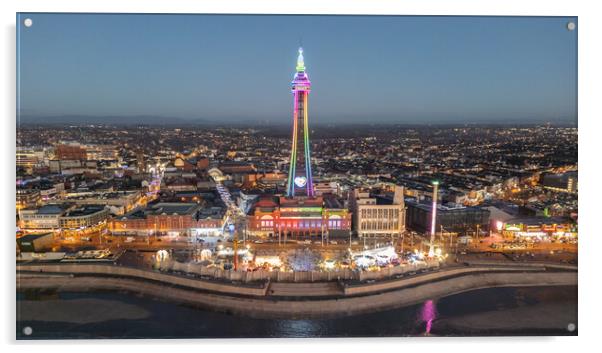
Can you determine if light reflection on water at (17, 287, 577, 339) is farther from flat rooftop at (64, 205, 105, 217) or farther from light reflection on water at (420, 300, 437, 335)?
flat rooftop at (64, 205, 105, 217)

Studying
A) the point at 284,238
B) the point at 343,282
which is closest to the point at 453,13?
the point at 343,282

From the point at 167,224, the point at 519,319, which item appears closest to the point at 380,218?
the point at 519,319

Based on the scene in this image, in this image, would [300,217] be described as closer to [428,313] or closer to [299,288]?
[299,288]

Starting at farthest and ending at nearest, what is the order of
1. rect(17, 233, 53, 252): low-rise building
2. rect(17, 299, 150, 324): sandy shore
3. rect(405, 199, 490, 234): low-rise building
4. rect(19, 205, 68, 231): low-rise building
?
rect(405, 199, 490, 234): low-rise building → rect(19, 205, 68, 231): low-rise building → rect(17, 233, 53, 252): low-rise building → rect(17, 299, 150, 324): sandy shore

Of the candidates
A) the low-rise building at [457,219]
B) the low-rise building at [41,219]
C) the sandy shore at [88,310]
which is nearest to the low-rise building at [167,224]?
the low-rise building at [41,219]

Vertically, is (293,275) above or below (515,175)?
below

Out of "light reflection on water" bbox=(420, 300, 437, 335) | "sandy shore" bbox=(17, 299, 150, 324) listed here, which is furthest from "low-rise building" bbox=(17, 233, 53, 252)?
"light reflection on water" bbox=(420, 300, 437, 335)

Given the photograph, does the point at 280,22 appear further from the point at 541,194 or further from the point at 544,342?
the point at 541,194
